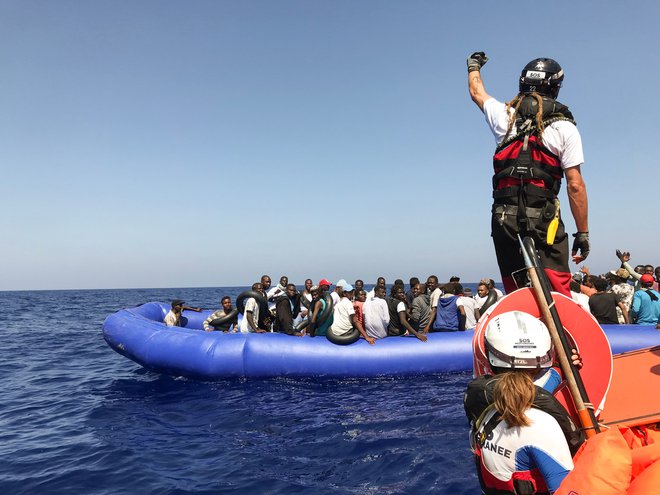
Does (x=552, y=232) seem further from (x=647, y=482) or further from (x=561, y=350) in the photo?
(x=647, y=482)

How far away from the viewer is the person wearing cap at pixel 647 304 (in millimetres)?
9250

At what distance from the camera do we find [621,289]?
394 inches

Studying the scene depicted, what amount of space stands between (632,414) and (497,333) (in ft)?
2.57

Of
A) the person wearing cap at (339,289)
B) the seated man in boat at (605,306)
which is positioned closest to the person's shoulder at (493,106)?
the seated man in boat at (605,306)

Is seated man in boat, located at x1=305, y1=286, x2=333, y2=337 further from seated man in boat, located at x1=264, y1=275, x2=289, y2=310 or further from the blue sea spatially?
seated man in boat, located at x1=264, y1=275, x2=289, y2=310

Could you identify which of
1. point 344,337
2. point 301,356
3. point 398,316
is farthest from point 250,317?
point 398,316

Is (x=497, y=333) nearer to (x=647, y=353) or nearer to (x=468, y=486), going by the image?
(x=647, y=353)

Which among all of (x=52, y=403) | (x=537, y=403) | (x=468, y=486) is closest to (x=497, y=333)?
(x=537, y=403)

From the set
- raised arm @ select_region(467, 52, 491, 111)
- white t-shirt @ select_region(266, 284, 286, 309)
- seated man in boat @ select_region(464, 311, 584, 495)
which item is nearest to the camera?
seated man in boat @ select_region(464, 311, 584, 495)

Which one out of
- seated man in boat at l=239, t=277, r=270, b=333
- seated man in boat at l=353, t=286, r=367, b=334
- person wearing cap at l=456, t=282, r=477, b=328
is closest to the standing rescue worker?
seated man in boat at l=353, t=286, r=367, b=334

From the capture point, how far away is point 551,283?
2711 mm

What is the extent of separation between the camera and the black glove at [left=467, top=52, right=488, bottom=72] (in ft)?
10.6

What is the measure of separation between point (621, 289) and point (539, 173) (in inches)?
356

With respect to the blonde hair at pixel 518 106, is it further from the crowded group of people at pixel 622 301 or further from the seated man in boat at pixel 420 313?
the seated man in boat at pixel 420 313
